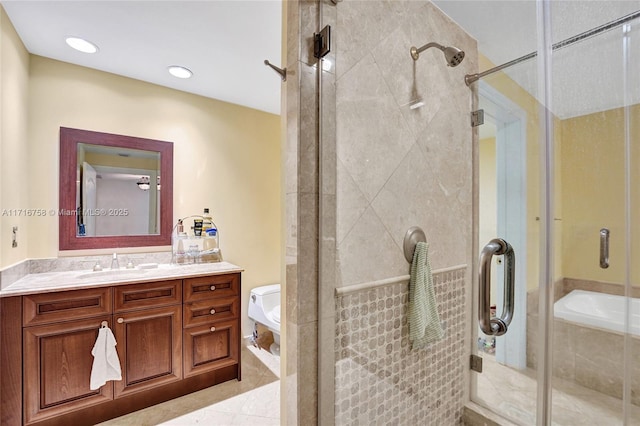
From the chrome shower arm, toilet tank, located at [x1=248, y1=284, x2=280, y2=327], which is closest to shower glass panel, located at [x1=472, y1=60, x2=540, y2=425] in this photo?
the chrome shower arm

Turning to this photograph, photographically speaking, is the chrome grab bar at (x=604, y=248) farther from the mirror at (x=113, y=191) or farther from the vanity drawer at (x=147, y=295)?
the mirror at (x=113, y=191)

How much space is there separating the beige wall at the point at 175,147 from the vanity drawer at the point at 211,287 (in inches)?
21.2

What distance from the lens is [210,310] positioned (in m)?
2.13

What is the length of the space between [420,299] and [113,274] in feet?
6.65

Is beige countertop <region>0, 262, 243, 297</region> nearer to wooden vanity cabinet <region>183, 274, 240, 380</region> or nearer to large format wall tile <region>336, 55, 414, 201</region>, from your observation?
wooden vanity cabinet <region>183, 274, 240, 380</region>

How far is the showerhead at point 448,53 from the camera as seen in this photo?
1115 mm

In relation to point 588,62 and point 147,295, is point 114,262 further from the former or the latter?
point 588,62

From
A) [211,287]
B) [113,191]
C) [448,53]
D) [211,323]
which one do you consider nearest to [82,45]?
[113,191]

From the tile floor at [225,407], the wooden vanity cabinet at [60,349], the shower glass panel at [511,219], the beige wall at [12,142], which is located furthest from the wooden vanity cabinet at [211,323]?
the shower glass panel at [511,219]

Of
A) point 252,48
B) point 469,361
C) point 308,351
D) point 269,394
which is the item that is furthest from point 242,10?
point 269,394

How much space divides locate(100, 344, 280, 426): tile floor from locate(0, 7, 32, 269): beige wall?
4.14ft

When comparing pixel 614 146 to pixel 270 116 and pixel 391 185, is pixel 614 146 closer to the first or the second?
pixel 391 185

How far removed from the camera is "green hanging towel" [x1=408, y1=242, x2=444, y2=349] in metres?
1.14

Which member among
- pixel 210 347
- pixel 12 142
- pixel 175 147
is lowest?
pixel 210 347
